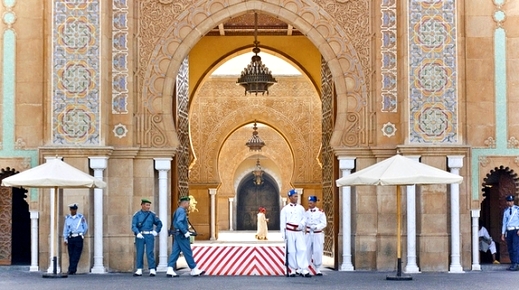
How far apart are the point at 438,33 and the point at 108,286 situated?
19.5ft

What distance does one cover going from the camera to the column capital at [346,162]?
14.0 metres

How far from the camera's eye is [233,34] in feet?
68.6

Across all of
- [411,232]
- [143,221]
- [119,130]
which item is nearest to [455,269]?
[411,232]

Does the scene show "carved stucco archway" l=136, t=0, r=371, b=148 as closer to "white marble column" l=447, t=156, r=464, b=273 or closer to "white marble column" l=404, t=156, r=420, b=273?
"white marble column" l=404, t=156, r=420, b=273

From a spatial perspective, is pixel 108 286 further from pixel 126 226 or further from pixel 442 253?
pixel 442 253

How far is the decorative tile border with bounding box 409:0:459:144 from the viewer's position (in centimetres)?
1360

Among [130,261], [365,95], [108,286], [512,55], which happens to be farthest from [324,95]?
[108,286]

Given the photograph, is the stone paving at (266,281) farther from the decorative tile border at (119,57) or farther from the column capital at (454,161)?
the decorative tile border at (119,57)

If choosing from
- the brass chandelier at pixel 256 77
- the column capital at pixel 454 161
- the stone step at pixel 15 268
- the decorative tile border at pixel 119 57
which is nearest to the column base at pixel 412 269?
the column capital at pixel 454 161

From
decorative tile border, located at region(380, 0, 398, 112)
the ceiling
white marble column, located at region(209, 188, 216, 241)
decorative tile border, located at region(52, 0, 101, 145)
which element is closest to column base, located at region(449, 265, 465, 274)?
decorative tile border, located at region(380, 0, 398, 112)

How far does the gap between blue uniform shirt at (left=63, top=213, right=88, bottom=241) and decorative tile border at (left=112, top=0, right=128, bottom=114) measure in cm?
171

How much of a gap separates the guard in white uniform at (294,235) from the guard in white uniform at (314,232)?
451 mm

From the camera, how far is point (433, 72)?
44.9ft

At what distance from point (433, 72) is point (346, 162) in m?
1.80
